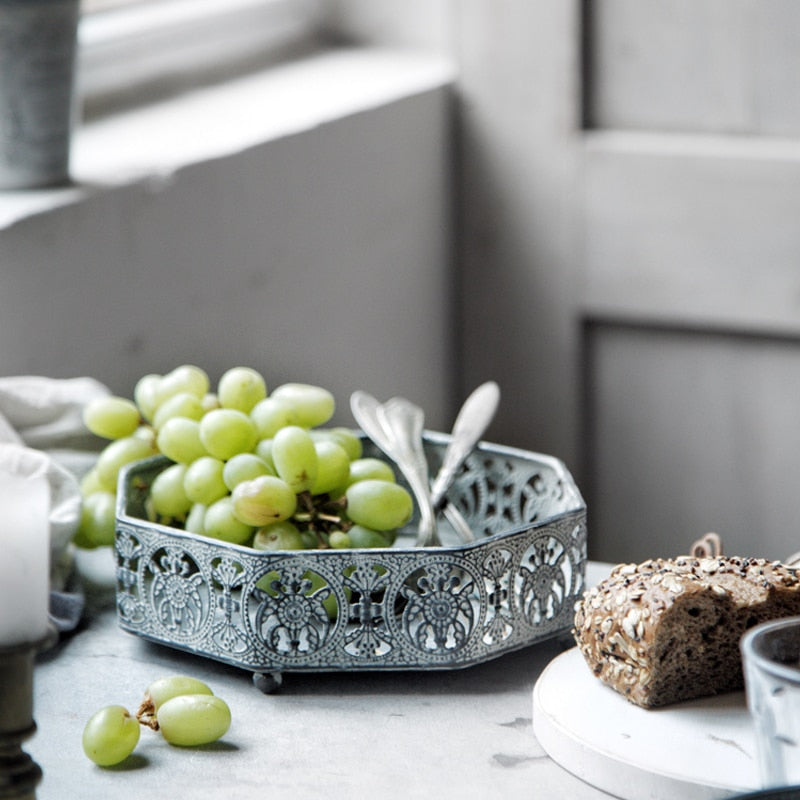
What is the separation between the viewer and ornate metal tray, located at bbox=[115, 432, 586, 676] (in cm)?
A: 90

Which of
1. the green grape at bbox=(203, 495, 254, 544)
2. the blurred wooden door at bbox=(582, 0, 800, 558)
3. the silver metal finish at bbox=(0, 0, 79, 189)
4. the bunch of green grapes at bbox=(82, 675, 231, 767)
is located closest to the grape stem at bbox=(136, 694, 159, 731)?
the bunch of green grapes at bbox=(82, 675, 231, 767)

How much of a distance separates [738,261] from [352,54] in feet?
2.37

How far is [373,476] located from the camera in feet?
3.40

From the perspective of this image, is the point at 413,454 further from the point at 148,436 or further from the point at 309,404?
the point at 148,436

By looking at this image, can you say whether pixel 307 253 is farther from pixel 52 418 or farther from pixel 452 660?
pixel 452 660

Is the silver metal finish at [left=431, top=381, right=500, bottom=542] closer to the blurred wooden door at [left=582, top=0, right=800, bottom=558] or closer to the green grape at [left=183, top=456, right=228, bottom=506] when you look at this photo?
the green grape at [left=183, top=456, right=228, bottom=506]

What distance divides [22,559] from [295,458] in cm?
38

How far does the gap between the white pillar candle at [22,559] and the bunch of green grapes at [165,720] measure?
0.21 metres

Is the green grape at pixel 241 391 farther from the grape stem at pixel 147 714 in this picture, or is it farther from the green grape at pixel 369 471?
the grape stem at pixel 147 714

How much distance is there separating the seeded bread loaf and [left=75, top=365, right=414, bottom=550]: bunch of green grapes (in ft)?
0.63

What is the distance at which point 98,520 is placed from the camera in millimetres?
1111

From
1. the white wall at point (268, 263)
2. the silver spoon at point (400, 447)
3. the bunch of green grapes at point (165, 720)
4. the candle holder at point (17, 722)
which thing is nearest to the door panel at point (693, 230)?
the white wall at point (268, 263)

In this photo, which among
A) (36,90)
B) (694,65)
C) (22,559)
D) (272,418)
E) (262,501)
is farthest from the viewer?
(694,65)

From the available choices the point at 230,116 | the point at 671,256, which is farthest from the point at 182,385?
the point at 671,256
